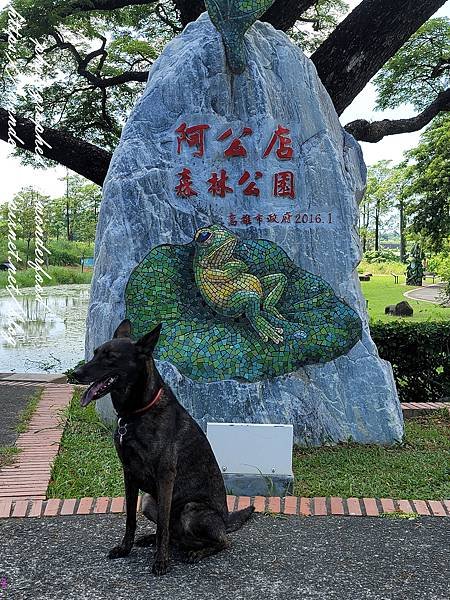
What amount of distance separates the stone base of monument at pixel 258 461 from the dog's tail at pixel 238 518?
1.42 ft

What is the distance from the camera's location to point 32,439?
553 centimetres

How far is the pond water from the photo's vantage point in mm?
11047

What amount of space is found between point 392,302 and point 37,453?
61.9 ft

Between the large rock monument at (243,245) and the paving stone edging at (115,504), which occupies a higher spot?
the large rock monument at (243,245)

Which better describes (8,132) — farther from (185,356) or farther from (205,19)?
(185,356)

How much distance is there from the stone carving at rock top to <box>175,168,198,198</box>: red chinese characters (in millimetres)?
935

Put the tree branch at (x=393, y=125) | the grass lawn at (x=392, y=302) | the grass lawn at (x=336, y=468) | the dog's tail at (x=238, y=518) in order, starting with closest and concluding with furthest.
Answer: the dog's tail at (x=238, y=518) < the grass lawn at (x=336, y=468) < the tree branch at (x=393, y=125) < the grass lawn at (x=392, y=302)

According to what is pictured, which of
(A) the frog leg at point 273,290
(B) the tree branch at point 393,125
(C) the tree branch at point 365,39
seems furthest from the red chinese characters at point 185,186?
(B) the tree branch at point 393,125

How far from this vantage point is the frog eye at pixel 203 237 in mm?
5773

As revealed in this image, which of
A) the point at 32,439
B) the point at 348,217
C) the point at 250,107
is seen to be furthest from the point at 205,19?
the point at 32,439

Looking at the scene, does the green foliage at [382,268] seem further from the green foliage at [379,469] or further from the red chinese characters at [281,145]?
the green foliage at [379,469]

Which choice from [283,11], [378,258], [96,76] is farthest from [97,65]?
[378,258]

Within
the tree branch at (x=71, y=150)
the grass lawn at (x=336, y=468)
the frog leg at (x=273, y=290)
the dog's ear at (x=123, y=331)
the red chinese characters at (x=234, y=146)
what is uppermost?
the tree branch at (x=71, y=150)

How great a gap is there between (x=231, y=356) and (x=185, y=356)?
0.35 m
